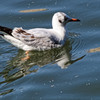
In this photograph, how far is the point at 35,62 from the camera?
32.7ft

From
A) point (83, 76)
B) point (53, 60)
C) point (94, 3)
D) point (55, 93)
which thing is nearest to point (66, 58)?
point (53, 60)

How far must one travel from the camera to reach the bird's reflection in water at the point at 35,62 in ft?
30.5

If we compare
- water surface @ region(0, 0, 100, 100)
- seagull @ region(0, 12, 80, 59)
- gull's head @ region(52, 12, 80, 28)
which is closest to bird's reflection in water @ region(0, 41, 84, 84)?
water surface @ region(0, 0, 100, 100)

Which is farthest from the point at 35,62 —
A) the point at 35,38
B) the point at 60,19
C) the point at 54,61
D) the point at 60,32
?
the point at 60,19

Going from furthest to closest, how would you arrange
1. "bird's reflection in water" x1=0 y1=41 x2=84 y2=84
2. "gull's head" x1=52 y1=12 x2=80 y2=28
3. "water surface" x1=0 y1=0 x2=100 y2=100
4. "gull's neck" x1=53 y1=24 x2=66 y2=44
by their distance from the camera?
1. "gull's head" x1=52 y1=12 x2=80 y2=28
2. "gull's neck" x1=53 y1=24 x2=66 y2=44
3. "bird's reflection in water" x1=0 y1=41 x2=84 y2=84
4. "water surface" x1=0 y1=0 x2=100 y2=100

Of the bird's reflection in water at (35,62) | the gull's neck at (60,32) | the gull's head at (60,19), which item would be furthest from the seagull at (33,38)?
the gull's head at (60,19)

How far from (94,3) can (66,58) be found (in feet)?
10.0

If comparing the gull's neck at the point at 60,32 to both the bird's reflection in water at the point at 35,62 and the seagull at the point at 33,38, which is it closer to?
the seagull at the point at 33,38

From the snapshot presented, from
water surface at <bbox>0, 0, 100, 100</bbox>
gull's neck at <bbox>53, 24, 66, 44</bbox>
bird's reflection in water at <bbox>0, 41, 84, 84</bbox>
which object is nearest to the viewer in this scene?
water surface at <bbox>0, 0, 100, 100</bbox>

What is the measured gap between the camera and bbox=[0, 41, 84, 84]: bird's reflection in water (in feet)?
30.5

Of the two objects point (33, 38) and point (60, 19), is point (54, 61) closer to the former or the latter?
point (33, 38)

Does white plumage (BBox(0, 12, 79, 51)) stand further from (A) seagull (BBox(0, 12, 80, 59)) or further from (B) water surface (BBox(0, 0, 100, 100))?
(B) water surface (BBox(0, 0, 100, 100))

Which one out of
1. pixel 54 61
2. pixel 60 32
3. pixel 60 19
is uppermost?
pixel 60 19

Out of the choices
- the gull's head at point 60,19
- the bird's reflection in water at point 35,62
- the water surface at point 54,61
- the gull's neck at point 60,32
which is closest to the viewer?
the water surface at point 54,61
